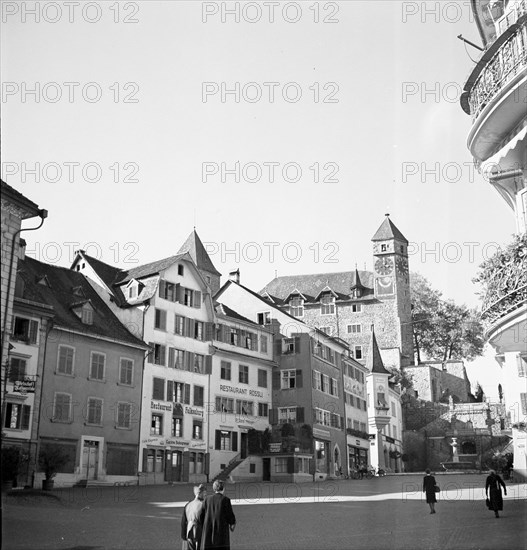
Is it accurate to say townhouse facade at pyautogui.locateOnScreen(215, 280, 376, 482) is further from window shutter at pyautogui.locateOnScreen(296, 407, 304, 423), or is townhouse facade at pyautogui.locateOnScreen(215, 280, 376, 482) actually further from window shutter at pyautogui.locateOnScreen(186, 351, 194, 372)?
window shutter at pyautogui.locateOnScreen(186, 351, 194, 372)

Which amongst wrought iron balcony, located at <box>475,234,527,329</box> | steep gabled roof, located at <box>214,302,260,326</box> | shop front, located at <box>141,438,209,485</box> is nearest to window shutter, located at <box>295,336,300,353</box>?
steep gabled roof, located at <box>214,302,260,326</box>

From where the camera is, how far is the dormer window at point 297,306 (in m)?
96.9

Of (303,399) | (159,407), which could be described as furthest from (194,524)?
(303,399)

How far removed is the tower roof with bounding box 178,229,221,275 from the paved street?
161ft

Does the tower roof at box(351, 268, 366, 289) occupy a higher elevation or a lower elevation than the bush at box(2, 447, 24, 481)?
higher

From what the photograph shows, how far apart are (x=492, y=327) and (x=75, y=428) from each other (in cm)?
3007

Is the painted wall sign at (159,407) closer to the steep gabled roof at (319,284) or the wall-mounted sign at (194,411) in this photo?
the wall-mounted sign at (194,411)

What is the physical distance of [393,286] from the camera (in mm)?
96000

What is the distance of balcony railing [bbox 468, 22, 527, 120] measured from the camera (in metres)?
12.5

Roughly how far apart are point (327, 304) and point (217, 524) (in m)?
84.9

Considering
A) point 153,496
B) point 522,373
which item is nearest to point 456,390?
point 153,496

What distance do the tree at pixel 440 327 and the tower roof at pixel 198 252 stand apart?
2844cm

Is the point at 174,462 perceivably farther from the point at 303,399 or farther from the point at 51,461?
the point at 303,399

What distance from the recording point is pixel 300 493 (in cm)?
3494
